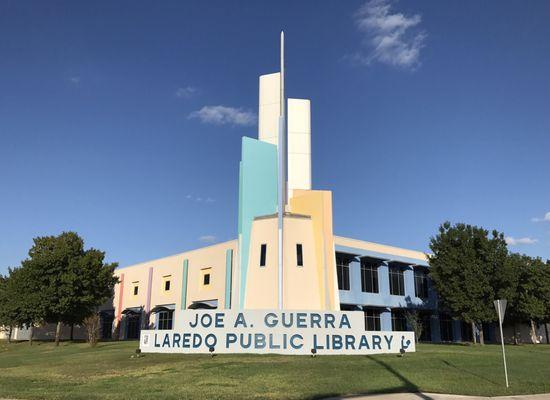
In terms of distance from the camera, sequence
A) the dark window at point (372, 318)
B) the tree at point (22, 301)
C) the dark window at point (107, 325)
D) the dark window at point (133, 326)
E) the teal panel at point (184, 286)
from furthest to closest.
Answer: the dark window at point (107, 325) < the dark window at point (133, 326) < the teal panel at point (184, 286) < the dark window at point (372, 318) < the tree at point (22, 301)

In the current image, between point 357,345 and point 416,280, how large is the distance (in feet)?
95.0

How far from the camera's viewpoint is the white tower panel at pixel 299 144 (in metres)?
28.3

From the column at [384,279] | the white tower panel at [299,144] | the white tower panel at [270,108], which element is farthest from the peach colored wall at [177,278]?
the white tower panel at [270,108]

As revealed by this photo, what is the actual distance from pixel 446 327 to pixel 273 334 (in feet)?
115

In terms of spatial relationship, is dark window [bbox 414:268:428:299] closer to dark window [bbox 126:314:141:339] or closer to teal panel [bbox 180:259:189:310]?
teal panel [bbox 180:259:189:310]

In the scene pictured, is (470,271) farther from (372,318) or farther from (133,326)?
(133,326)

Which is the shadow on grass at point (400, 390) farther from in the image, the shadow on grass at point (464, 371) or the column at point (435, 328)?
the column at point (435, 328)

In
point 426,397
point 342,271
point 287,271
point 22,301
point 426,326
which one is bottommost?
point 426,397

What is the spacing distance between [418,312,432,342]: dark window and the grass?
2922 centimetres

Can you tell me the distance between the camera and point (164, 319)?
1898 inches

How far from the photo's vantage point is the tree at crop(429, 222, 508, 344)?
38125 mm

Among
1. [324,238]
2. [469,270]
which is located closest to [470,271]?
[469,270]

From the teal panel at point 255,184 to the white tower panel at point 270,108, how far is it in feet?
3.21

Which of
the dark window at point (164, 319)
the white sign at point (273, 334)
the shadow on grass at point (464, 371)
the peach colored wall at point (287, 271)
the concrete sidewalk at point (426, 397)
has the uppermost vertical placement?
the peach colored wall at point (287, 271)
